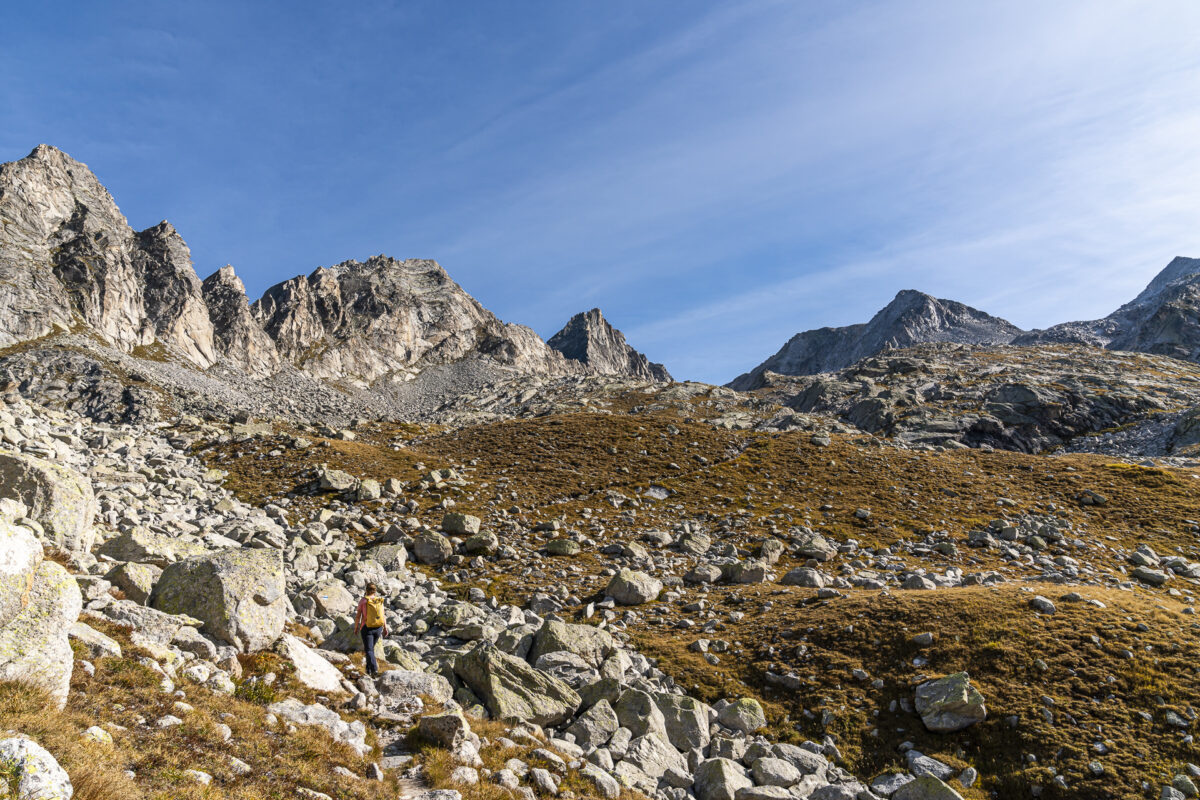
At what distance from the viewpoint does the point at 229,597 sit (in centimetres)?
1473

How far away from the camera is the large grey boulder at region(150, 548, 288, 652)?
1451 cm

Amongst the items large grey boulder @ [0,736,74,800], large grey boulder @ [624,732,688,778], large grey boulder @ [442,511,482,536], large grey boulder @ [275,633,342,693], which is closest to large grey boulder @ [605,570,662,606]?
large grey boulder @ [624,732,688,778]

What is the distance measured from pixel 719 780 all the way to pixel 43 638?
14799 mm

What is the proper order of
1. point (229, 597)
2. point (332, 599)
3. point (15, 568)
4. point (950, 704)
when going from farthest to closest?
point (332, 599), point (950, 704), point (229, 597), point (15, 568)

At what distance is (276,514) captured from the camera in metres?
34.6

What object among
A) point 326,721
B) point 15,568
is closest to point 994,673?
point 326,721

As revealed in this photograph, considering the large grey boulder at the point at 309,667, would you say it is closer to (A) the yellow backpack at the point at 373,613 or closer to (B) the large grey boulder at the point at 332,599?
(A) the yellow backpack at the point at 373,613

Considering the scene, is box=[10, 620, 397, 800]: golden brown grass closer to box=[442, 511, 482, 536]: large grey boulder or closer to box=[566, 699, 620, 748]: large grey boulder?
box=[566, 699, 620, 748]: large grey boulder

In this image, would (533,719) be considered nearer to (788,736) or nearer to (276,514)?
(788,736)

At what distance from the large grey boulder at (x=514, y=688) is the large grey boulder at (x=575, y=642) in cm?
252

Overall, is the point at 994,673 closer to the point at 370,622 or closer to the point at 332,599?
the point at 370,622

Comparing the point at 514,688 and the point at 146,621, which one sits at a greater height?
the point at 146,621

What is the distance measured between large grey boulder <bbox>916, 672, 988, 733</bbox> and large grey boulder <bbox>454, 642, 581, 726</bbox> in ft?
37.2

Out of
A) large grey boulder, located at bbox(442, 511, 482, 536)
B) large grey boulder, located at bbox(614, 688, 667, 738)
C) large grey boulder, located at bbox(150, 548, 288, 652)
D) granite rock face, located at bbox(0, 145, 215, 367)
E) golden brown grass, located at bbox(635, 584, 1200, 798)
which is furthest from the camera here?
granite rock face, located at bbox(0, 145, 215, 367)
